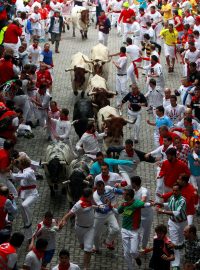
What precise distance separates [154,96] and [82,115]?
2.64 m

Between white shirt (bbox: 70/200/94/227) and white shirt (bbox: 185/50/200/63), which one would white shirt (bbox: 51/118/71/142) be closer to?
white shirt (bbox: 70/200/94/227)

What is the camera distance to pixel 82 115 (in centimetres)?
1847

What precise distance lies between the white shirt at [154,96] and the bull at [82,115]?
1919 mm

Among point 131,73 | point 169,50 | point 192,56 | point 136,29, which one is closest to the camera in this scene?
point 131,73

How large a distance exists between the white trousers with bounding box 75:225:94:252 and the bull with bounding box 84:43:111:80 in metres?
9.68

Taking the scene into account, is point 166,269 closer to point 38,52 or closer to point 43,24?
point 38,52

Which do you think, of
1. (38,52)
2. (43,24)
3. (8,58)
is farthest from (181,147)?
(43,24)

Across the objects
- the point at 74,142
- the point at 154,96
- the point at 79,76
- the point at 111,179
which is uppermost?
the point at 79,76

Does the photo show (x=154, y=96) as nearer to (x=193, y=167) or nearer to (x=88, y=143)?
(x=88, y=143)

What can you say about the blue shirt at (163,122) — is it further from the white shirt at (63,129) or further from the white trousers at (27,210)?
the white trousers at (27,210)

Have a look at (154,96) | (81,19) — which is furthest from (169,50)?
(81,19)

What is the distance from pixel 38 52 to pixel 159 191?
9691 millimetres

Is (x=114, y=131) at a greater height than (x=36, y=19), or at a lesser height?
lesser

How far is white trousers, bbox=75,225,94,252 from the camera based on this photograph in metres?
13.0
